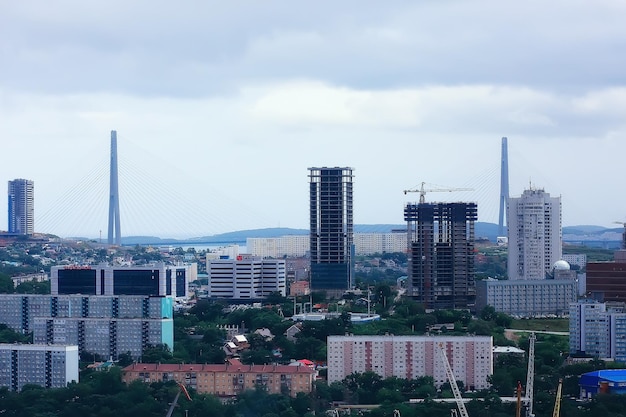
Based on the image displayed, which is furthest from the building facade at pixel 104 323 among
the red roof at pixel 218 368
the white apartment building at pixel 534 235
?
the white apartment building at pixel 534 235

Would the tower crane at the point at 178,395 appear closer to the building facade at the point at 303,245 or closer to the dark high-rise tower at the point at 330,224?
the dark high-rise tower at the point at 330,224

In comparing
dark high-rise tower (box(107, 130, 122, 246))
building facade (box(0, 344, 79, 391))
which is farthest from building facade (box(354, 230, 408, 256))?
building facade (box(0, 344, 79, 391))

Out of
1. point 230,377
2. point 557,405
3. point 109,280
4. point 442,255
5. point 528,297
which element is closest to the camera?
point 557,405

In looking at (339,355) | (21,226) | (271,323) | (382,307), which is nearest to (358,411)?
(339,355)

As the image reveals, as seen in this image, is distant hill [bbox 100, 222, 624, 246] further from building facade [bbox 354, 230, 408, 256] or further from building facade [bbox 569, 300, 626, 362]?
building facade [bbox 569, 300, 626, 362]

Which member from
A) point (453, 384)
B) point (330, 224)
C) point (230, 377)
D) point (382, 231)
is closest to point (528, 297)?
point (330, 224)

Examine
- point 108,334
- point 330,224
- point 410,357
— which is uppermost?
point 330,224

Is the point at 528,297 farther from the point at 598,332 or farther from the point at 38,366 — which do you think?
the point at 38,366

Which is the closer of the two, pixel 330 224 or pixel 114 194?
pixel 330 224
